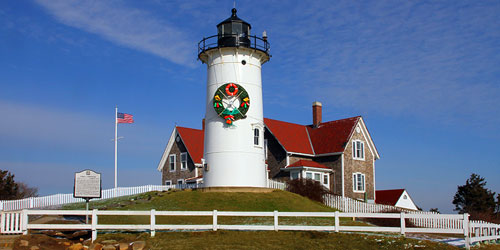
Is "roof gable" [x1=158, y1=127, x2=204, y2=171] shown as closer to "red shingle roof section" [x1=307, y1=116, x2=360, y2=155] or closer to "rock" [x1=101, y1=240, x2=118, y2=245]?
"red shingle roof section" [x1=307, y1=116, x2=360, y2=155]

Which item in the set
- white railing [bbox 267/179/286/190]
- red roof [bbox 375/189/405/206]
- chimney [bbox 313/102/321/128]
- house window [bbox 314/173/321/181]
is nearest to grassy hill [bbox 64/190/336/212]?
white railing [bbox 267/179/286/190]

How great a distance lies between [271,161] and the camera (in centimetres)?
4025

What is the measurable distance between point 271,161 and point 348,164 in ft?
18.8

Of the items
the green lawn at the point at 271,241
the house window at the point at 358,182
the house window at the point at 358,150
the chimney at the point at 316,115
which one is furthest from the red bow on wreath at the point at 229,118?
the chimney at the point at 316,115

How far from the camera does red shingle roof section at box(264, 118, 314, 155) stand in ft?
131

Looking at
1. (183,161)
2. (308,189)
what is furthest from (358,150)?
(183,161)

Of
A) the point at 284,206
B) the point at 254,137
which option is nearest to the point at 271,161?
the point at 254,137

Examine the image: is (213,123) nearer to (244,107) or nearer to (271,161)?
(244,107)

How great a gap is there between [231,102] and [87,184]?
12.6 metres

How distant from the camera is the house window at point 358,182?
132ft

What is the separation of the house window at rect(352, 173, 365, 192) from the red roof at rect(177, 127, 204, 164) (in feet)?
→ 39.2

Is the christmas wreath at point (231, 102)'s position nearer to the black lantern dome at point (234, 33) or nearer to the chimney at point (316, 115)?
the black lantern dome at point (234, 33)

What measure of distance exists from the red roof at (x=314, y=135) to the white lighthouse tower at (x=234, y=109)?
6891mm

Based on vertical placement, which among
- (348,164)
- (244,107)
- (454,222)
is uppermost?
(244,107)
